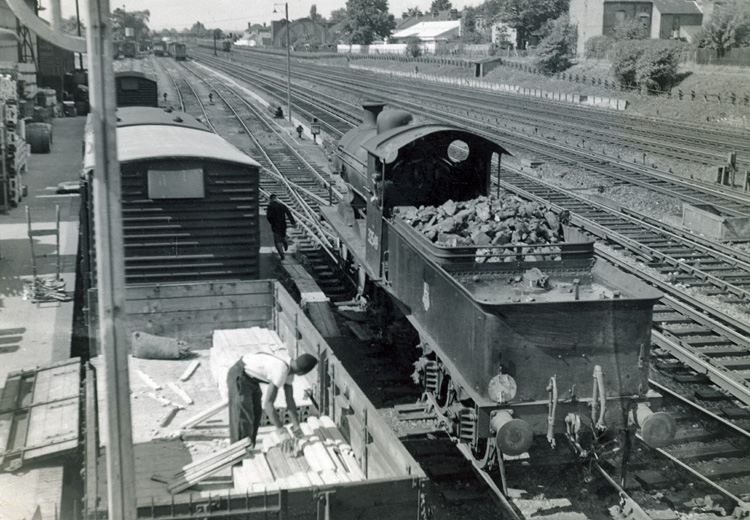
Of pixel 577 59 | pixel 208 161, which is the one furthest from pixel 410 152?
pixel 577 59

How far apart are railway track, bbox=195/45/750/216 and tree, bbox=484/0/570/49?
21.4 m

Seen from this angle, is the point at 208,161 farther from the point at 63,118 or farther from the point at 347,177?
the point at 63,118

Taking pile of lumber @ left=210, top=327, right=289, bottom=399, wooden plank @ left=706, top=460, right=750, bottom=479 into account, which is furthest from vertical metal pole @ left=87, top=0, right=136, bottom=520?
wooden plank @ left=706, top=460, right=750, bottom=479

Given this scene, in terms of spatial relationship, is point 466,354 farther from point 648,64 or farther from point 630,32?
point 630,32

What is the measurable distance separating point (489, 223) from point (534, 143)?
70.5 feet

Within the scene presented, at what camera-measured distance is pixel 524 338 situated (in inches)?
292

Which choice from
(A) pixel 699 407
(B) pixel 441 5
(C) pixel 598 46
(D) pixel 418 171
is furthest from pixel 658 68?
(B) pixel 441 5

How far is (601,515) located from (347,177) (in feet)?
26.0

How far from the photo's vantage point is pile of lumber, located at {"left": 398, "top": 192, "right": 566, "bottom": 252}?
29.4 ft

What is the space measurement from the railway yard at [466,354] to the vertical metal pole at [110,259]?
104cm

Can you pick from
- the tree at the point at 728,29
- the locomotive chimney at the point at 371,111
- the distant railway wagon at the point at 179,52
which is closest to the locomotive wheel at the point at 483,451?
the locomotive chimney at the point at 371,111

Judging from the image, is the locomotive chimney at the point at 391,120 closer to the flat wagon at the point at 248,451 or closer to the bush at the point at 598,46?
the flat wagon at the point at 248,451

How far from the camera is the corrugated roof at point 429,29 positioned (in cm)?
11456

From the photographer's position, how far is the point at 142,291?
9.85 m
